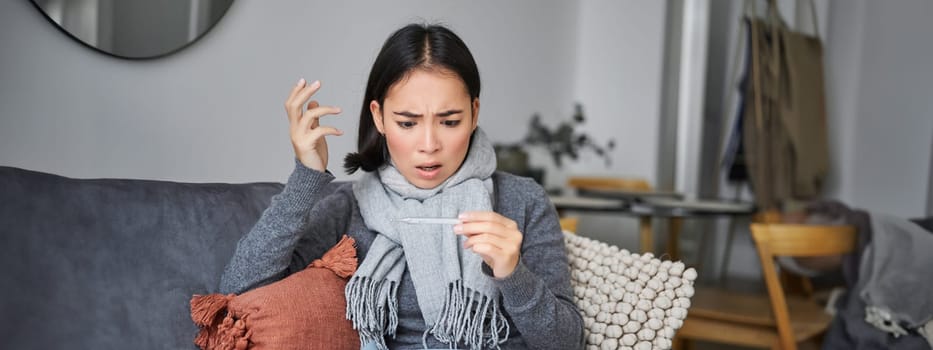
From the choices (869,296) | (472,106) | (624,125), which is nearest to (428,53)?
(472,106)

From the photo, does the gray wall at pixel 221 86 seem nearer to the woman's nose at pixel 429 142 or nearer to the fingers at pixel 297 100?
the fingers at pixel 297 100

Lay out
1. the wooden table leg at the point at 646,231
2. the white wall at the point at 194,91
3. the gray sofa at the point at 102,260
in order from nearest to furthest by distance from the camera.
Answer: the gray sofa at the point at 102,260 < the white wall at the point at 194,91 < the wooden table leg at the point at 646,231

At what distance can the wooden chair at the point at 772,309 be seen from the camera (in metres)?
2.13

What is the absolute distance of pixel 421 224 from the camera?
141 centimetres

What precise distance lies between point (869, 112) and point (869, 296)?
2.21 metres

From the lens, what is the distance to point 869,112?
4.09 metres

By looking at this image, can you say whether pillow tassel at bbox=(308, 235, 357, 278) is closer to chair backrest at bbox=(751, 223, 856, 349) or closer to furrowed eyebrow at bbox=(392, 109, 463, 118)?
furrowed eyebrow at bbox=(392, 109, 463, 118)

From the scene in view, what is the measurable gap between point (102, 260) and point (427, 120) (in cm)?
56

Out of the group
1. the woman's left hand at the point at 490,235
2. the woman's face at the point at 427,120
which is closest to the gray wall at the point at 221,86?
the woman's face at the point at 427,120

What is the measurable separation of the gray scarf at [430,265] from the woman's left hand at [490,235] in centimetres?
13

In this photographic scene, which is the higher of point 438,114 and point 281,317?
point 438,114

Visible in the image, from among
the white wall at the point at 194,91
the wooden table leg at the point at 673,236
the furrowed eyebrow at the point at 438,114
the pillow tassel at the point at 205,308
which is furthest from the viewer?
the wooden table leg at the point at 673,236

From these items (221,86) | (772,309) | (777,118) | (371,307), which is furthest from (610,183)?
(371,307)

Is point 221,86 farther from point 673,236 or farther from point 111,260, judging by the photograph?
point 673,236
